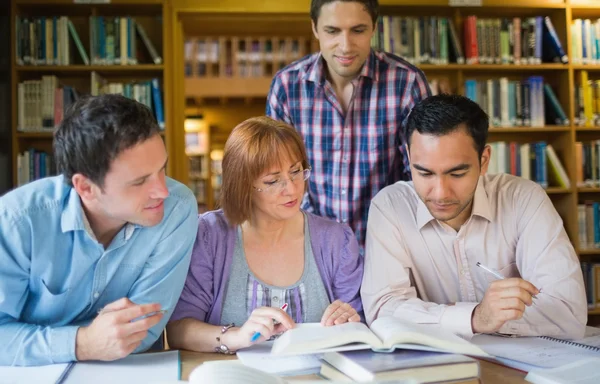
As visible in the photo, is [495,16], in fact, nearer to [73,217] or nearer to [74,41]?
[74,41]

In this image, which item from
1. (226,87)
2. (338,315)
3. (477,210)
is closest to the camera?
(338,315)

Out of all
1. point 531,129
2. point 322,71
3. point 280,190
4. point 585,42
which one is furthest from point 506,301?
point 585,42

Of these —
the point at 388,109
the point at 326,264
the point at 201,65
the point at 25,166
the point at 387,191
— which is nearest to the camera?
the point at 326,264

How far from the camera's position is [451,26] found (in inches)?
158

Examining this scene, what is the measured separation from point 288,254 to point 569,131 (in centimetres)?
301

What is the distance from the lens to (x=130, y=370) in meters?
1.27

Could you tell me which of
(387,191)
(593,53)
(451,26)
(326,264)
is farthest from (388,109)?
(593,53)

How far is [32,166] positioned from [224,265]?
258 centimetres

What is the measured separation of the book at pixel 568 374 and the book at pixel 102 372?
0.69 meters

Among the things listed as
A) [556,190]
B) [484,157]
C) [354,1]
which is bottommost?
[556,190]

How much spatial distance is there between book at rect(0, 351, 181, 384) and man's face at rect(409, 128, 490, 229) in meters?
0.80

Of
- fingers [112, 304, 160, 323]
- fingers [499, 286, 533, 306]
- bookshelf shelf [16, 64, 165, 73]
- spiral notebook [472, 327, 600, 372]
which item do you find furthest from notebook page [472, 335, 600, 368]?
bookshelf shelf [16, 64, 165, 73]

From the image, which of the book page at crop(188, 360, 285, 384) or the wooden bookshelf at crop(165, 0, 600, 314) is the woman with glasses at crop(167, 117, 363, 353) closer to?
the book page at crop(188, 360, 285, 384)

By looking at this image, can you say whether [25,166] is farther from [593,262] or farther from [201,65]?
[201,65]
